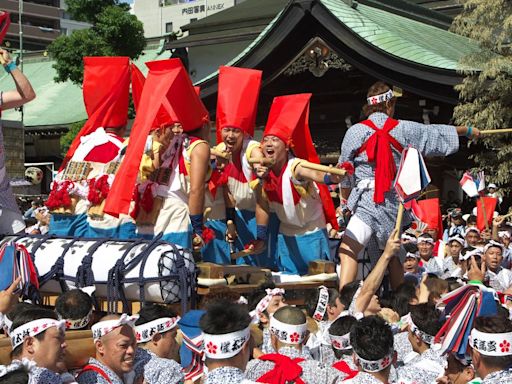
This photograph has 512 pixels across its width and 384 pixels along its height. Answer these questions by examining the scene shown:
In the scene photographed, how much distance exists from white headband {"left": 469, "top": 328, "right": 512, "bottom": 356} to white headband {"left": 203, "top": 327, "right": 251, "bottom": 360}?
90 cm

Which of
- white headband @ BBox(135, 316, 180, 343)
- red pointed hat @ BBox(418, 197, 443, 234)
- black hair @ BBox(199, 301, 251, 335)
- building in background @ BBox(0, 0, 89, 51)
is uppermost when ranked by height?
building in background @ BBox(0, 0, 89, 51)

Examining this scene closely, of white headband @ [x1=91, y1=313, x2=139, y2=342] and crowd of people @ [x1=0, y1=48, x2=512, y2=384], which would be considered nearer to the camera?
crowd of people @ [x1=0, y1=48, x2=512, y2=384]

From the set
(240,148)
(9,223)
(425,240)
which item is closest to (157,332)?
(9,223)

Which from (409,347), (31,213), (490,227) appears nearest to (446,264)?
(490,227)

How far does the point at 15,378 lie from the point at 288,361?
1144mm

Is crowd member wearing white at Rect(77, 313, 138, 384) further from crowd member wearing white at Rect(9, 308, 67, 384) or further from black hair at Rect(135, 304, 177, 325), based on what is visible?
black hair at Rect(135, 304, 177, 325)

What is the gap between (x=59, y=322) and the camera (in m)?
3.35

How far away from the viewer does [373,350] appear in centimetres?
341

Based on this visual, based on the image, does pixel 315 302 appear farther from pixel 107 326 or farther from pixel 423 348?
pixel 107 326

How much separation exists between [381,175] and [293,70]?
282 inches

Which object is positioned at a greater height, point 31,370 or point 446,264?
point 31,370

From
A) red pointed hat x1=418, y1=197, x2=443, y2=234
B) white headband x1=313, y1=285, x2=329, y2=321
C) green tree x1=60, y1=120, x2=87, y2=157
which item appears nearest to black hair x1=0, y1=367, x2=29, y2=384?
white headband x1=313, y1=285, x2=329, y2=321

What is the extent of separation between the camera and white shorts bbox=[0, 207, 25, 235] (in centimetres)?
566

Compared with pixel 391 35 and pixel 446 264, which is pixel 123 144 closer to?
pixel 446 264
